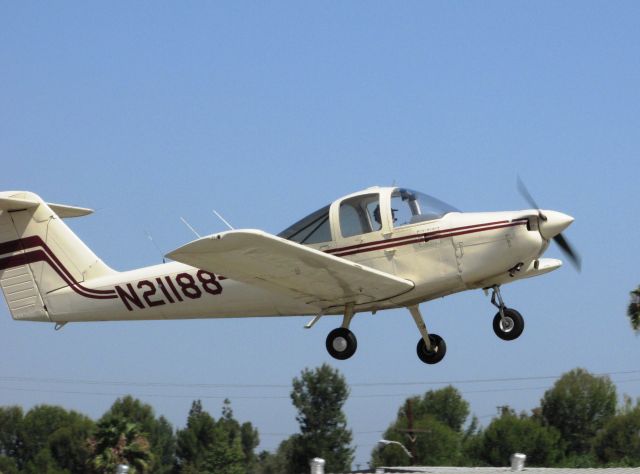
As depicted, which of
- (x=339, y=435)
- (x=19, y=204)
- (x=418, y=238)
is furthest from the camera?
(x=339, y=435)

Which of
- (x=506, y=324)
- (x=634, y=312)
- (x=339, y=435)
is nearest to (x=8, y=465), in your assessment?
(x=339, y=435)

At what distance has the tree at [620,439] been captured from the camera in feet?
232

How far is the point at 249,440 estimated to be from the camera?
107312 millimetres

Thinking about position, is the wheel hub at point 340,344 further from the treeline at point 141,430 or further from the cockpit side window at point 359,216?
the treeline at point 141,430

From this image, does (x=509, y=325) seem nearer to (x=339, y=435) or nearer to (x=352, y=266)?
(x=352, y=266)

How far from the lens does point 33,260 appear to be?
18719 millimetres

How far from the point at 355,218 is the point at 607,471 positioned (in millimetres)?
5543

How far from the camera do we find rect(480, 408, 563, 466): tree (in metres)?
72.8

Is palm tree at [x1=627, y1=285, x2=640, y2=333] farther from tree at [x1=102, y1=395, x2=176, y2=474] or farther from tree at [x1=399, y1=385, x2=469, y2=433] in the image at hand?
tree at [x1=102, y1=395, x2=176, y2=474]

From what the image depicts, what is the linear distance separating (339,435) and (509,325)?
227 ft

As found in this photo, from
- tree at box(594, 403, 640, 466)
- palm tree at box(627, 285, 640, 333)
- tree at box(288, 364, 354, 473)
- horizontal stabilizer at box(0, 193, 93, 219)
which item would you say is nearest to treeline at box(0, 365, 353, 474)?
tree at box(288, 364, 354, 473)

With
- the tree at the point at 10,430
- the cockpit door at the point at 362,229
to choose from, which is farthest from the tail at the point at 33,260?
the tree at the point at 10,430

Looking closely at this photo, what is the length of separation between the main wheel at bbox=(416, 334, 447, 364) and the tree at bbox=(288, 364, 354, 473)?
62.1 metres

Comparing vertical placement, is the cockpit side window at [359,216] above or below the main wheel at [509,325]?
above
